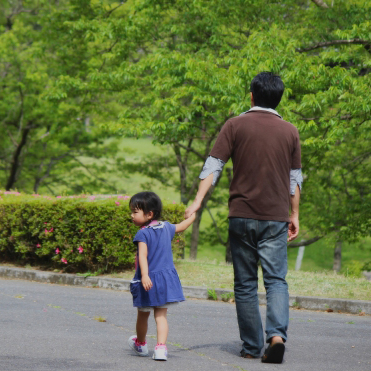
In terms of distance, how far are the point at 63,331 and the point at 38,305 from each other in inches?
75.0

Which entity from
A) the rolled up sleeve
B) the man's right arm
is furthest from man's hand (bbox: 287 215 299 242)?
the rolled up sleeve

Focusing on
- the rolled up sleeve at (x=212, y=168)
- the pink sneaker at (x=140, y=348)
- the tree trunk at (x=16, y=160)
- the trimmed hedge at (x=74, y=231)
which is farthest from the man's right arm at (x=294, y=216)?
the tree trunk at (x=16, y=160)

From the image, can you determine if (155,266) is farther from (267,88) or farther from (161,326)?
(267,88)

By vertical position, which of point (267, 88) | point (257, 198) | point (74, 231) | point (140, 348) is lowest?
point (140, 348)

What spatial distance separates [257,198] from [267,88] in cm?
82

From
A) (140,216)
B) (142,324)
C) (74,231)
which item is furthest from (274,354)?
(74,231)

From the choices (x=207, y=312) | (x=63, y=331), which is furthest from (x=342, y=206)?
(x=63, y=331)

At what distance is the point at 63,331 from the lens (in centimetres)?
557

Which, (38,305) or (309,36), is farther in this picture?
(309,36)

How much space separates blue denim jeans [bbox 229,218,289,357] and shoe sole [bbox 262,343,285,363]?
0.19 meters

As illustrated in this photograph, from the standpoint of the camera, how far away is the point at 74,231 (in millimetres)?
10305

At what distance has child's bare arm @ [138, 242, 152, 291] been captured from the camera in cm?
432

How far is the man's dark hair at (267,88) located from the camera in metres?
4.60

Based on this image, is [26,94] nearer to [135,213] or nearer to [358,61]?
[358,61]
